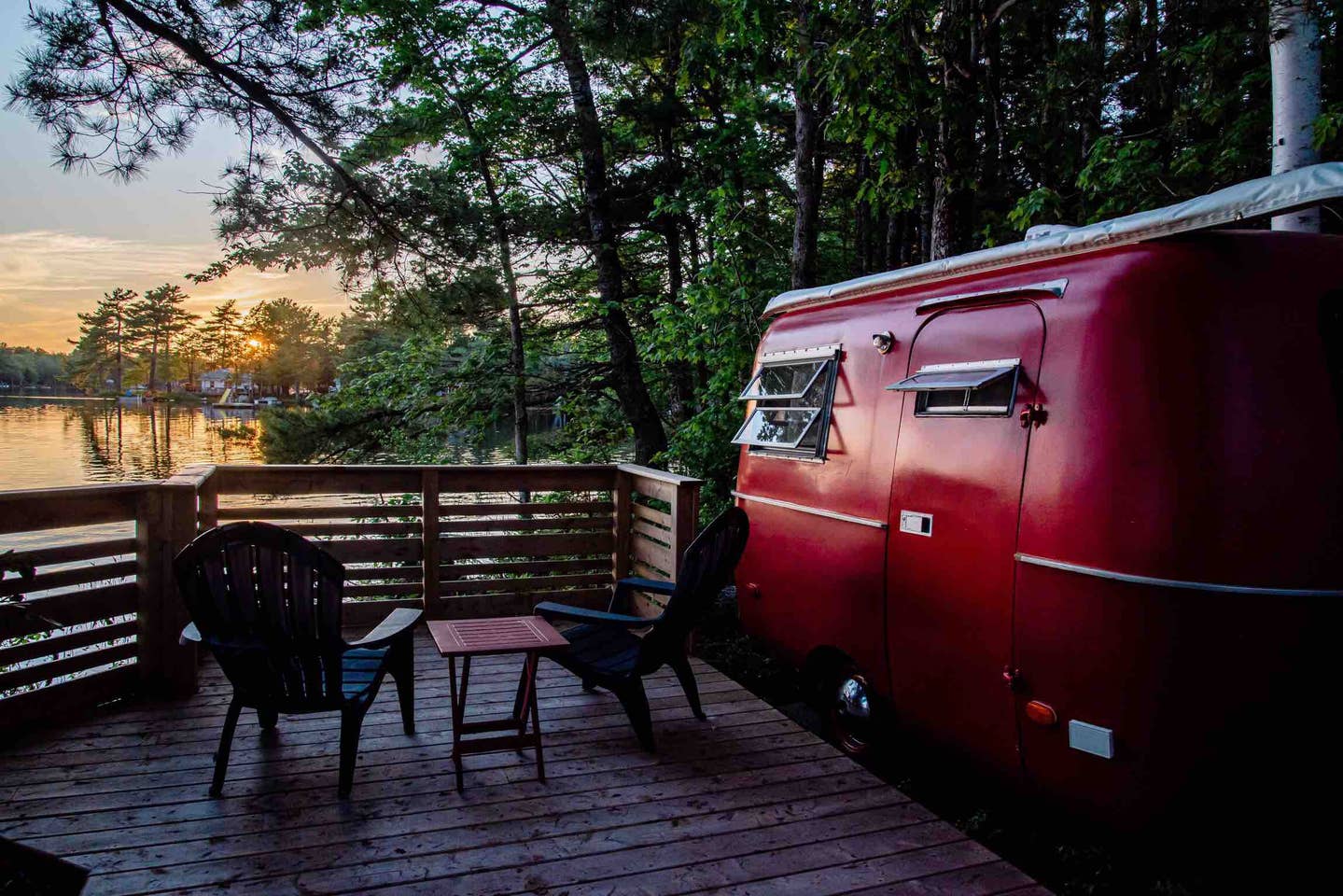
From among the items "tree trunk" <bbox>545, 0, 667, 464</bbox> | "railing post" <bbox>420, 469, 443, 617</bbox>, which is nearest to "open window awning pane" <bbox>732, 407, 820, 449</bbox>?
"railing post" <bbox>420, 469, 443, 617</bbox>

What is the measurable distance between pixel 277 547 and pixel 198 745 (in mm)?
1168

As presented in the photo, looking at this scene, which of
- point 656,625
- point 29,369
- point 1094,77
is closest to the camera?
point 656,625

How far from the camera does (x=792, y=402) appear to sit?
4.40 meters

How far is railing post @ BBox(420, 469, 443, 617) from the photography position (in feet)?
18.2

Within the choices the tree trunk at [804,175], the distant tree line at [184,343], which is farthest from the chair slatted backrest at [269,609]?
the distant tree line at [184,343]

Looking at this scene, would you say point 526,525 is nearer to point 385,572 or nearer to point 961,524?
point 385,572

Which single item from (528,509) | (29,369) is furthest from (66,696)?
(29,369)

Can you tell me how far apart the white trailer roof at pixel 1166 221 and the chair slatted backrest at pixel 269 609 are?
2819mm

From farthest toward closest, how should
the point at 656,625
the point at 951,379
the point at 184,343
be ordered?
the point at 184,343
the point at 656,625
the point at 951,379

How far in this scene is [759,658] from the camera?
639 cm

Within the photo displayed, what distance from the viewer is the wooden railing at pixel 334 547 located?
3.77 m

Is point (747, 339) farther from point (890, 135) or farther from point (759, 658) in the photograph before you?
point (759, 658)

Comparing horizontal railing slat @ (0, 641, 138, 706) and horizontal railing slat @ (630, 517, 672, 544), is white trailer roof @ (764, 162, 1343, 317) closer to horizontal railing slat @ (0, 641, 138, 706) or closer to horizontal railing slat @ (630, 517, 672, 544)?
horizontal railing slat @ (630, 517, 672, 544)

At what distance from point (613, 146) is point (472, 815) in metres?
9.49
